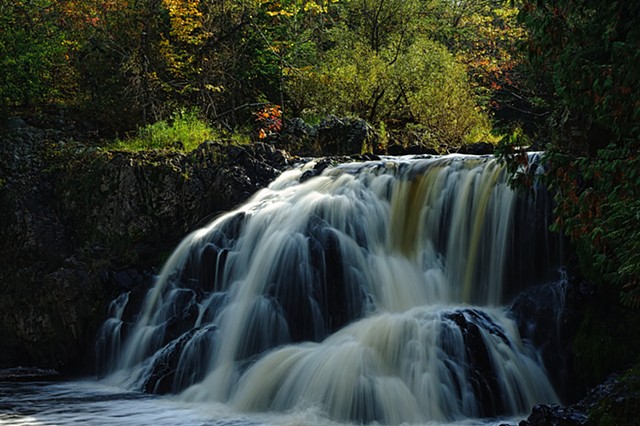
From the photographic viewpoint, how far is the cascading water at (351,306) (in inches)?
313

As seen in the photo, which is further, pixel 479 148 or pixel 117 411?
pixel 479 148

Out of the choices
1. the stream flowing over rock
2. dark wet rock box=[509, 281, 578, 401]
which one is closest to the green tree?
the stream flowing over rock

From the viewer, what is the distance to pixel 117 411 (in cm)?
856

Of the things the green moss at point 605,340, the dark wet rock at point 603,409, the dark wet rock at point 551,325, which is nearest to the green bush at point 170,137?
the dark wet rock at point 551,325

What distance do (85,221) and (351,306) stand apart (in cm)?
616

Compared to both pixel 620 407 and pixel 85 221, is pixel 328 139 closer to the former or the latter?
pixel 85 221

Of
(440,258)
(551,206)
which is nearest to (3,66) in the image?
(440,258)

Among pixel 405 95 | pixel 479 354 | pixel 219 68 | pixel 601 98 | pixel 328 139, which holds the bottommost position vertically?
pixel 479 354

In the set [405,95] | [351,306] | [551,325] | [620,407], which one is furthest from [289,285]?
[405,95]

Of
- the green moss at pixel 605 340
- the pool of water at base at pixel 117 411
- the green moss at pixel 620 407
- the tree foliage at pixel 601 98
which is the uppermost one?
the tree foliage at pixel 601 98

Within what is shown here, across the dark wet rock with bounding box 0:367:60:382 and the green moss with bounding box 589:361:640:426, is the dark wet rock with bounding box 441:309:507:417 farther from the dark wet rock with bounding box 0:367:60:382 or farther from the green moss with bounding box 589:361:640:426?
the dark wet rock with bounding box 0:367:60:382

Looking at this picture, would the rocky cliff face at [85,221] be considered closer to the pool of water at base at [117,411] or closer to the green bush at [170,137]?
the green bush at [170,137]

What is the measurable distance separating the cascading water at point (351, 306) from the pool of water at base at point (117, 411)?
0.22 meters

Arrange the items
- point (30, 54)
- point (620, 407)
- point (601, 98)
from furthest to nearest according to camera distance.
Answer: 1. point (30, 54)
2. point (620, 407)
3. point (601, 98)
